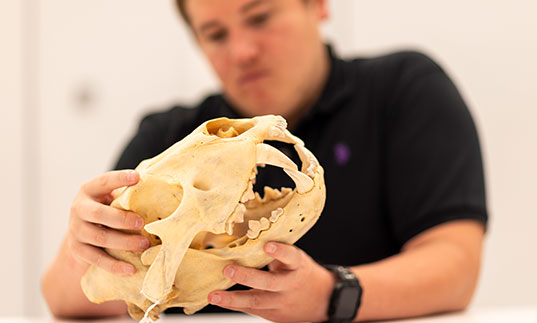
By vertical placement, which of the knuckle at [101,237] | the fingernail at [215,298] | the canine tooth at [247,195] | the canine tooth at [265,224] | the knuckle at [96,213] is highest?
the canine tooth at [247,195]

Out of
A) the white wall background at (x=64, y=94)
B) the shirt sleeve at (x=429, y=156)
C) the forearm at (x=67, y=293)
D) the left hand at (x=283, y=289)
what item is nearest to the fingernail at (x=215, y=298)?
the left hand at (x=283, y=289)

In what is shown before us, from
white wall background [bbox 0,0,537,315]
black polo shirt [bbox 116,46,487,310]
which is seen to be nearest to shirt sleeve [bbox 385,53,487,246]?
black polo shirt [bbox 116,46,487,310]

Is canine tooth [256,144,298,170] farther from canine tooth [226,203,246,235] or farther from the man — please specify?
the man

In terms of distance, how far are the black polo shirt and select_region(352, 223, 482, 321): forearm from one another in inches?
3.0

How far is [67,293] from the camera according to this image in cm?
78

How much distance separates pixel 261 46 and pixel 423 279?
48 centimetres

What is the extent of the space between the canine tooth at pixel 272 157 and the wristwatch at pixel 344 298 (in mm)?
207

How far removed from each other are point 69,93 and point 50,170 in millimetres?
307

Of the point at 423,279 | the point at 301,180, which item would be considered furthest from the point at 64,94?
the point at 301,180

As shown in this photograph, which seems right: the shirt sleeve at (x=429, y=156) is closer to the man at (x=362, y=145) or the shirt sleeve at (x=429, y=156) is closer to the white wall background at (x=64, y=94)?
the man at (x=362, y=145)

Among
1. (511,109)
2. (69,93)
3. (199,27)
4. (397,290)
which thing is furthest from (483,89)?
(69,93)

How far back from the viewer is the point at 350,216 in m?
1.05

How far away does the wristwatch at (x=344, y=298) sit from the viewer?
2.13 ft

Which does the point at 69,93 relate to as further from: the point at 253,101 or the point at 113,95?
the point at 253,101
